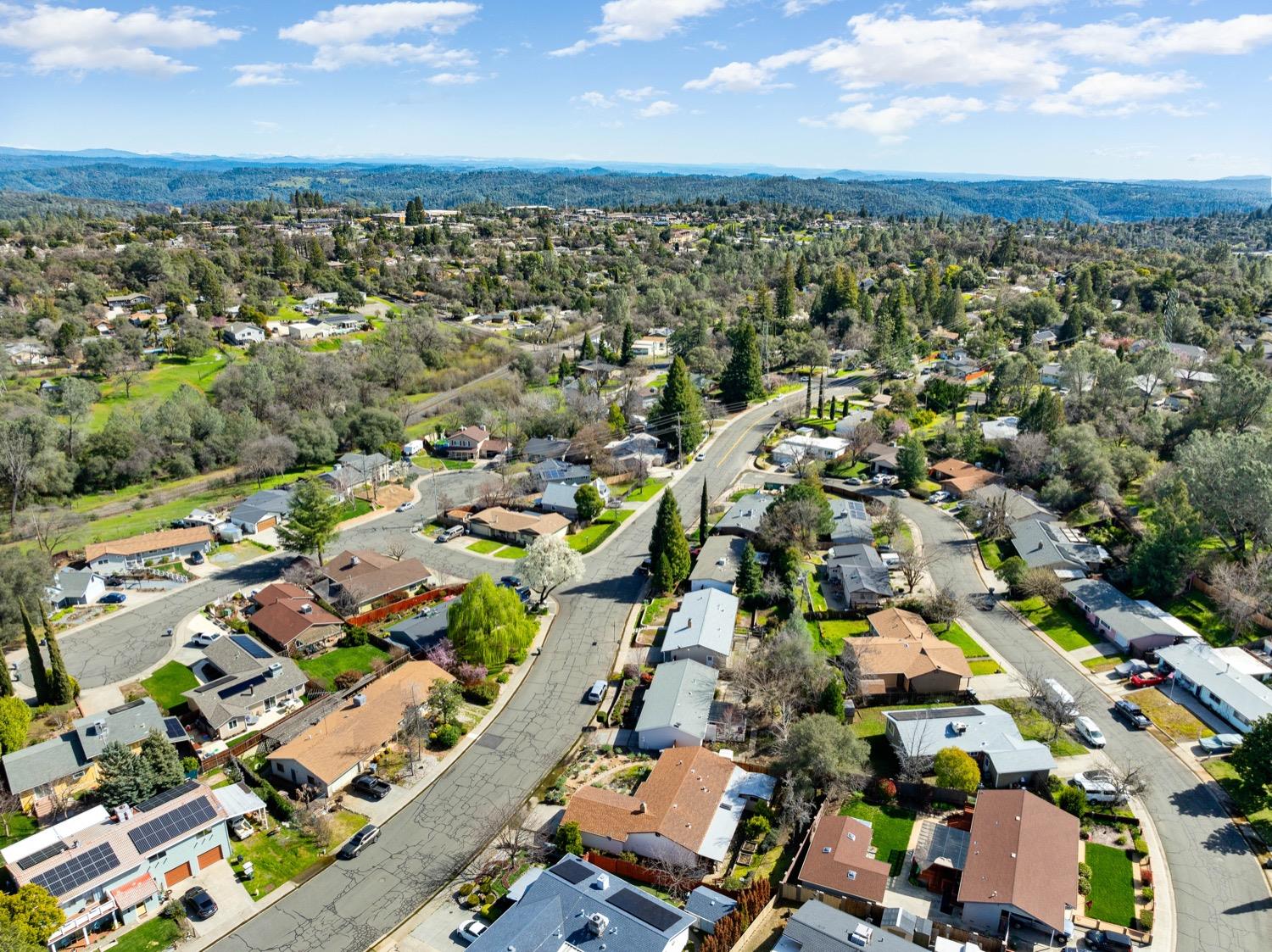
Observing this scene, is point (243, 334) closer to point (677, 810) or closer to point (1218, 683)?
point (677, 810)

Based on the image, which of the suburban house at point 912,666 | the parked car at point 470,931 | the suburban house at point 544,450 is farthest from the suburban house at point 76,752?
the suburban house at point 544,450

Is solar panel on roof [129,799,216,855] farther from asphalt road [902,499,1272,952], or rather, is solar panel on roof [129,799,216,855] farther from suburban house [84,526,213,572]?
asphalt road [902,499,1272,952]

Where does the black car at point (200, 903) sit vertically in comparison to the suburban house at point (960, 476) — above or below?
below

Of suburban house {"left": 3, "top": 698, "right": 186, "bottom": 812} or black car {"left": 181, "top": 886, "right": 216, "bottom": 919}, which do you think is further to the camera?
suburban house {"left": 3, "top": 698, "right": 186, "bottom": 812}

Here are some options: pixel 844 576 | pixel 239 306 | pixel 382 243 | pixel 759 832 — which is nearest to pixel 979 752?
pixel 759 832

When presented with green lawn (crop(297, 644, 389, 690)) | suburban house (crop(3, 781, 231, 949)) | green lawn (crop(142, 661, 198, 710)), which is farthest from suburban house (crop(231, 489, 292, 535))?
suburban house (crop(3, 781, 231, 949))

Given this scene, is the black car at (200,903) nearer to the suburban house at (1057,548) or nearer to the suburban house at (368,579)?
the suburban house at (368,579)
